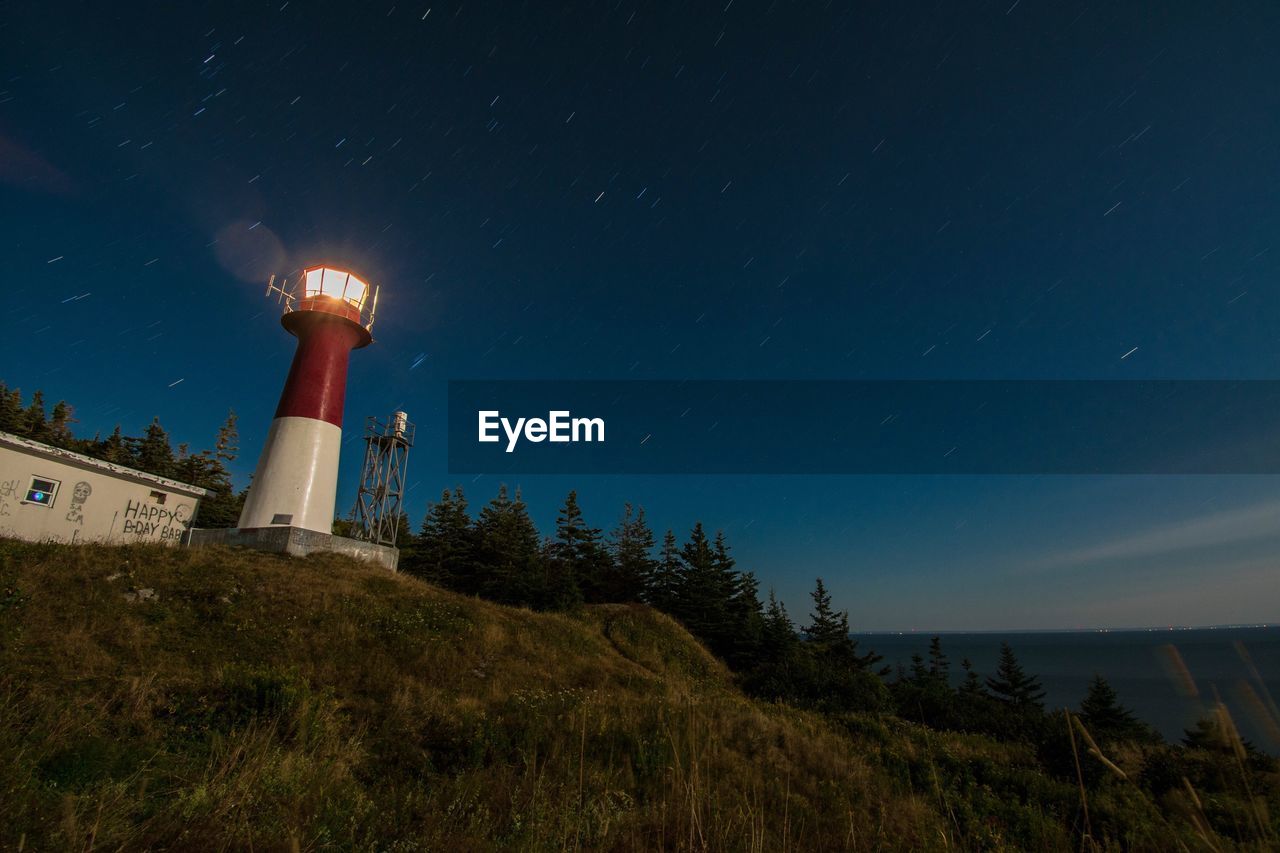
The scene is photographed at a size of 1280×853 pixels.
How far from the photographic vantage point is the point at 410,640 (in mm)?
14312

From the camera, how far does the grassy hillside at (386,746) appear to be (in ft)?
16.0

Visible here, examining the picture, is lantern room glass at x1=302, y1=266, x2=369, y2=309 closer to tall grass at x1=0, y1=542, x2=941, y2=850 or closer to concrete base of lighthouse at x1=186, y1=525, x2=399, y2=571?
concrete base of lighthouse at x1=186, y1=525, x2=399, y2=571

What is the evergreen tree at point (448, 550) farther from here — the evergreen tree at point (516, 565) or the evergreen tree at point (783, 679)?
the evergreen tree at point (783, 679)

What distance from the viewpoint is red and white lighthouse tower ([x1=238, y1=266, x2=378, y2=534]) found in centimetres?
2036

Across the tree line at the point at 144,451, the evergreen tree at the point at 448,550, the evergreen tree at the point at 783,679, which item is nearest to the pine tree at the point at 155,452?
the tree line at the point at 144,451

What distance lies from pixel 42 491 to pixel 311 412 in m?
7.96

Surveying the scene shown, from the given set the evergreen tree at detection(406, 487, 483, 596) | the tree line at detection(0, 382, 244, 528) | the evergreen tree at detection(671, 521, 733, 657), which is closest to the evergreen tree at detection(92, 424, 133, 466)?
the tree line at detection(0, 382, 244, 528)

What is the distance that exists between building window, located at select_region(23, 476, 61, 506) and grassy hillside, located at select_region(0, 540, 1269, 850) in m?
4.73

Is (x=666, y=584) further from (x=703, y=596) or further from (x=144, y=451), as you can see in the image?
(x=144, y=451)

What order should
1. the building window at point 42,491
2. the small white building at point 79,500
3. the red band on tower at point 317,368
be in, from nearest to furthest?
the small white building at point 79,500 < the building window at point 42,491 < the red band on tower at point 317,368

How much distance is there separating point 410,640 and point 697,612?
2656 centimetres

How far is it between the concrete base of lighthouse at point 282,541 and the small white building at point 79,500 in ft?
4.28

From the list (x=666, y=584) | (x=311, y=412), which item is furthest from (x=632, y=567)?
(x=311, y=412)

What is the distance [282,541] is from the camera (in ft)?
63.2
